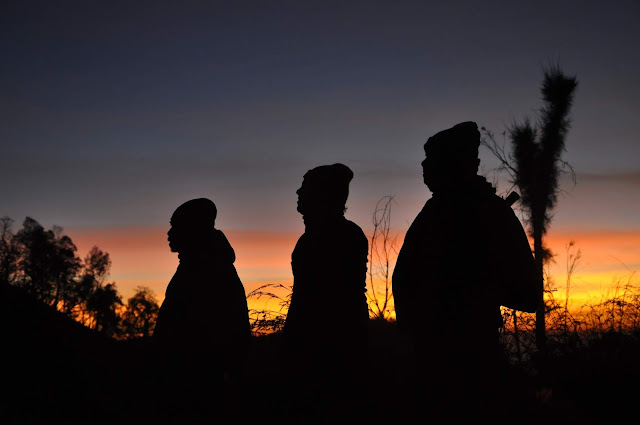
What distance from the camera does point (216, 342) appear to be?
26.9ft

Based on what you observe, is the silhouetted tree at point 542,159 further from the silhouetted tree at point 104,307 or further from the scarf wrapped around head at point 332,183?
the silhouetted tree at point 104,307

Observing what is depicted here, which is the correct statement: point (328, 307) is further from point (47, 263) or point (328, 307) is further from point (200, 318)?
point (47, 263)

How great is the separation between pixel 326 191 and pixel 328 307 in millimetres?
1466

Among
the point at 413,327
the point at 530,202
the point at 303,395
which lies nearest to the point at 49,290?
the point at 530,202

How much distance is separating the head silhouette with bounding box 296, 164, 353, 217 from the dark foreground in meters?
1.92

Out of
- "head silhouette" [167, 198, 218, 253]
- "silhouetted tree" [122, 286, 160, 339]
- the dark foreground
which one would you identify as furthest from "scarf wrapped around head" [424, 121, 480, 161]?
"silhouetted tree" [122, 286, 160, 339]

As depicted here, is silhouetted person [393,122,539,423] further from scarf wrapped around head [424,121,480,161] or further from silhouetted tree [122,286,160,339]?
silhouetted tree [122,286,160,339]

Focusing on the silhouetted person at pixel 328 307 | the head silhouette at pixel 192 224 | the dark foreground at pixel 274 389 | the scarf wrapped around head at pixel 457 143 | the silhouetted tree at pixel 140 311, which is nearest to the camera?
the scarf wrapped around head at pixel 457 143

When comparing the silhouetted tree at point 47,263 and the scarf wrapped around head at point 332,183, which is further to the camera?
the silhouetted tree at point 47,263

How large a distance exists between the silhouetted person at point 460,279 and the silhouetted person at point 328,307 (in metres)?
1.73

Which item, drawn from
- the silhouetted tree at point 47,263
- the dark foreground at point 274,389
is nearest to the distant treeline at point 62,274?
the silhouetted tree at point 47,263

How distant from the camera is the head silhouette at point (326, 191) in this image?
747 cm

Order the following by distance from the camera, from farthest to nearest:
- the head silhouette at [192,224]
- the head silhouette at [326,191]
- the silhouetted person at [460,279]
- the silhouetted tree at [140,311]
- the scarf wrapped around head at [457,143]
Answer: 1. the silhouetted tree at [140,311]
2. the head silhouette at [192,224]
3. the head silhouette at [326,191]
4. the scarf wrapped around head at [457,143]
5. the silhouetted person at [460,279]

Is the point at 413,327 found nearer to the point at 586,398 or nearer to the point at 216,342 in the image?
the point at 586,398
